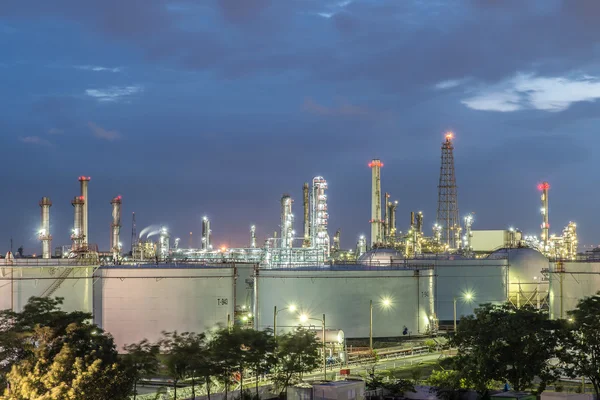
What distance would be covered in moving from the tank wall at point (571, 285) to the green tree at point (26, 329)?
89.1ft

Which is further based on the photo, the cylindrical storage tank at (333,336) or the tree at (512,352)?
the cylindrical storage tank at (333,336)

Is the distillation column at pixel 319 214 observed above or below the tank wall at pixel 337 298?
above

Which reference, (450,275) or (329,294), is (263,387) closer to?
(329,294)

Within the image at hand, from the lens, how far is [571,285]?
1876 inches

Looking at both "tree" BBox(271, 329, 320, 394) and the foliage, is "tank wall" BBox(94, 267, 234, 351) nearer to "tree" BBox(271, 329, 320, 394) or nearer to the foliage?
"tree" BBox(271, 329, 320, 394)

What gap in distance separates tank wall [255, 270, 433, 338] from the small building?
69.2ft

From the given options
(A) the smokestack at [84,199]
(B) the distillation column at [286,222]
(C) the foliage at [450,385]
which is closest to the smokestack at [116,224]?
(A) the smokestack at [84,199]

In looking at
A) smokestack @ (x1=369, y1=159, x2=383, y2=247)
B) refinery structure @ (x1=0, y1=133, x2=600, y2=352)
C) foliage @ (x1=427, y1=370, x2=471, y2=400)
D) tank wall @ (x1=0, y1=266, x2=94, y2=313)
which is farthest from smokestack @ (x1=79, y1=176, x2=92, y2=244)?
foliage @ (x1=427, y1=370, x2=471, y2=400)

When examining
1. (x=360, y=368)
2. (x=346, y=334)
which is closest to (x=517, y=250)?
(x=346, y=334)

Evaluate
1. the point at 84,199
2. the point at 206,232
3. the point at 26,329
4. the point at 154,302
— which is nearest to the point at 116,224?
the point at 84,199

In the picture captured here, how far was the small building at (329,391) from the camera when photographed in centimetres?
3083

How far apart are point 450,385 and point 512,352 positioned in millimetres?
2902

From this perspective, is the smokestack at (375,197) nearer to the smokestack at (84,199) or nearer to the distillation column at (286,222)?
the distillation column at (286,222)

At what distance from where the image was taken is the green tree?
2856 centimetres
